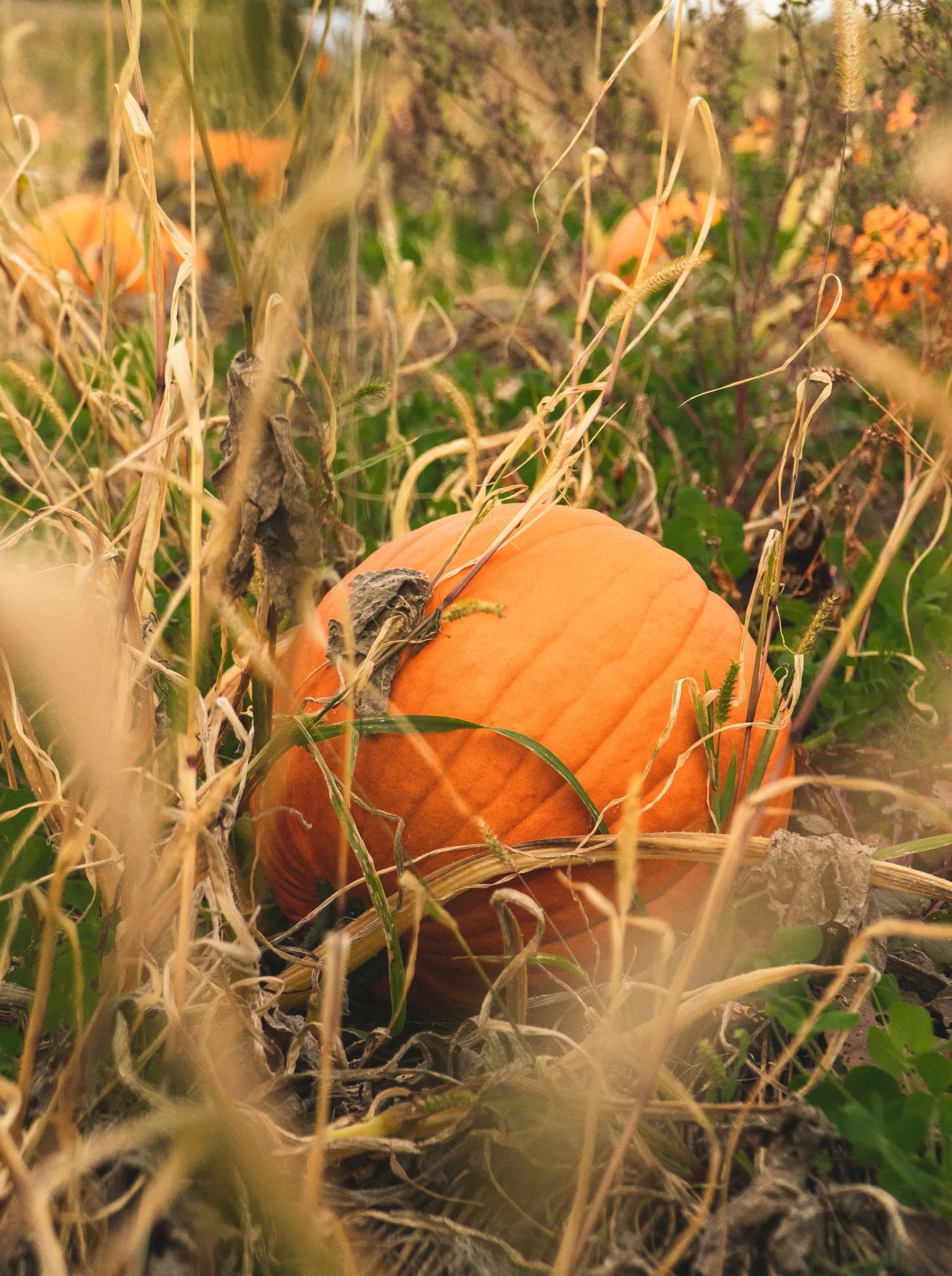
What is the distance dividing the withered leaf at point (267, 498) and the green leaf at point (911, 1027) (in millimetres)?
751

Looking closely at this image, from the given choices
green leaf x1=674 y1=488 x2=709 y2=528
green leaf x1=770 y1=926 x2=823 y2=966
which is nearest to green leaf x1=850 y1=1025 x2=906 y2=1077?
green leaf x1=770 y1=926 x2=823 y2=966

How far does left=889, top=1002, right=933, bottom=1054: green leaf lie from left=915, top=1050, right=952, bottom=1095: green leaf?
0.12ft

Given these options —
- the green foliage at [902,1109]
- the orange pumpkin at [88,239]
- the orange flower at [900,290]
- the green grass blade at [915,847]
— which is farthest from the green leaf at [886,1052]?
the orange pumpkin at [88,239]

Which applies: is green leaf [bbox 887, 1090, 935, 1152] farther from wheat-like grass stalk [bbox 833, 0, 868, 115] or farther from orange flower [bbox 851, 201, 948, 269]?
orange flower [bbox 851, 201, 948, 269]

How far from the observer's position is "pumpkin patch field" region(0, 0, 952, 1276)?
99 centimetres

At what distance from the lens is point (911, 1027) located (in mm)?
1146

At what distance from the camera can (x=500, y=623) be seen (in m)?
1.43

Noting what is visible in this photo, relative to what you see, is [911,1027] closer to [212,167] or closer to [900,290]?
[212,167]

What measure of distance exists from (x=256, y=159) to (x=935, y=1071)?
63.7 inches

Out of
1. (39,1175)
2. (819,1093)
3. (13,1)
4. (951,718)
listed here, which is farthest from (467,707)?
(13,1)

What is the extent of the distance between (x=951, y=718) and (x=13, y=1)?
5.29 m

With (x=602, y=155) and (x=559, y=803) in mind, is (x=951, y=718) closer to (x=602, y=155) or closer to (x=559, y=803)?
(x=559, y=803)

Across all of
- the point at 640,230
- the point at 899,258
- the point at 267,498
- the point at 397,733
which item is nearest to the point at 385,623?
the point at 397,733

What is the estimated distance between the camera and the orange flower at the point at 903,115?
2348 millimetres
